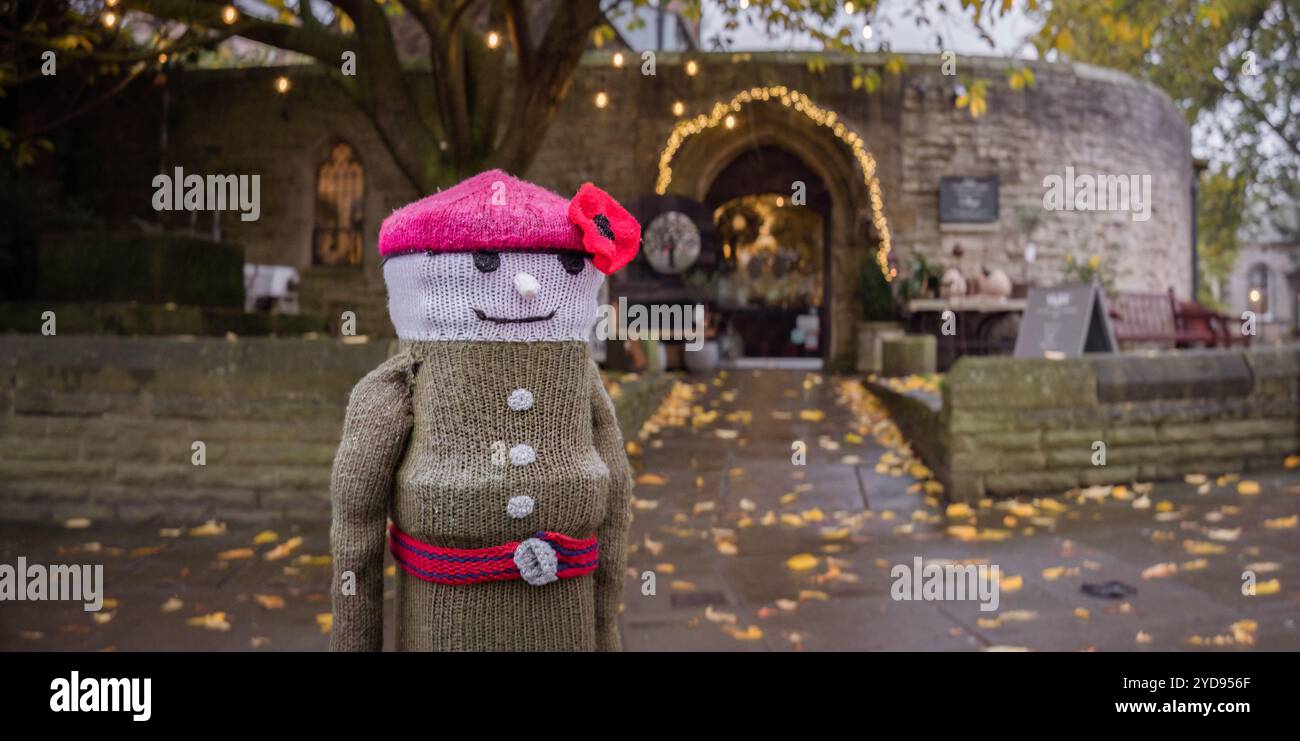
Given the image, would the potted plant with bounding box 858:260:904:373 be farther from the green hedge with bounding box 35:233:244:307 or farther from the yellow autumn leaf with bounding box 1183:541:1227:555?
the green hedge with bounding box 35:233:244:307

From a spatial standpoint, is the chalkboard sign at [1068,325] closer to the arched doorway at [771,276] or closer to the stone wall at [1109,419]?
the stone wall at [1109,419]

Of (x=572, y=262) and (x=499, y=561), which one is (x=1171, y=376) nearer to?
(x=572, y=262)

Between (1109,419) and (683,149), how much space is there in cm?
988

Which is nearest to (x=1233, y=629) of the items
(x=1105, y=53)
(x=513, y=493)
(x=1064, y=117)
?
(x=513, y=493)

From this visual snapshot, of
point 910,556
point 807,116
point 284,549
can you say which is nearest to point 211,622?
point 284,549

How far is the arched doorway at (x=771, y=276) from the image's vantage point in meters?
21.0

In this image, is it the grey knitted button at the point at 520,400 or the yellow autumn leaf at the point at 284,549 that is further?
the yellow autumn leaf at the point at 284,549

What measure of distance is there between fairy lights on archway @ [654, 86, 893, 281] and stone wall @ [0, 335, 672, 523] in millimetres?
9586

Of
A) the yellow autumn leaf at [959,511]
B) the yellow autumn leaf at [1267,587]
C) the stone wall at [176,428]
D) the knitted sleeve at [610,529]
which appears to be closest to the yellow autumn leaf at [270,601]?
the stone wall at [176,428]

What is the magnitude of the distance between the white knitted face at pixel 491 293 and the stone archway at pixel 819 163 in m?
12.3

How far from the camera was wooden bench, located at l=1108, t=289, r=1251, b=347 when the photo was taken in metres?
10.5

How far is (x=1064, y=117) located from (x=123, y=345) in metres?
14.6

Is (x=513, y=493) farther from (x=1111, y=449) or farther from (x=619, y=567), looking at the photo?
(x=1111, y=449)
